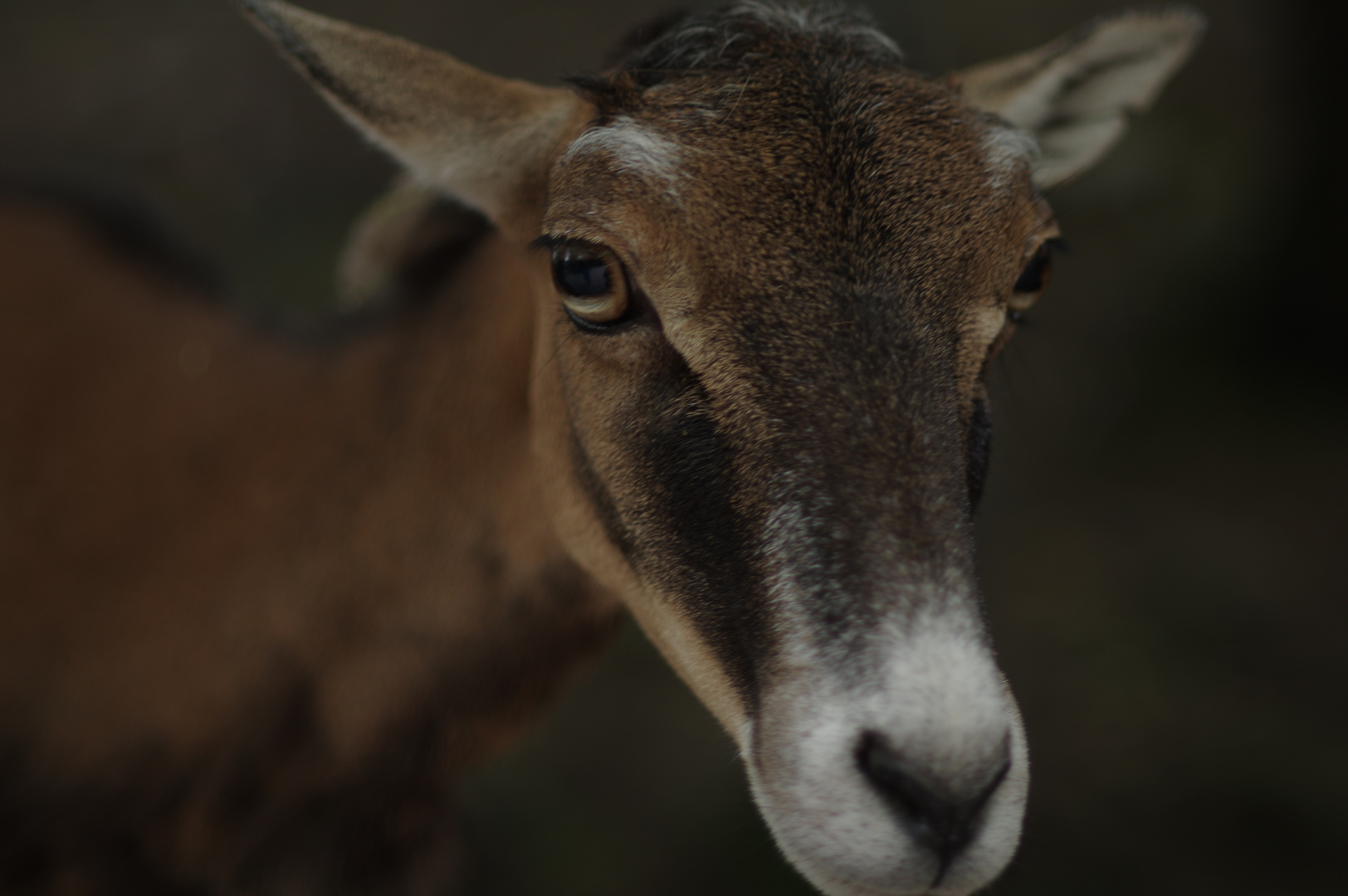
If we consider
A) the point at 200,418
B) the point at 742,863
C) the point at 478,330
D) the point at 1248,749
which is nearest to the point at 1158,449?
the point at 1248,749

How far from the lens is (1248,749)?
690 cm

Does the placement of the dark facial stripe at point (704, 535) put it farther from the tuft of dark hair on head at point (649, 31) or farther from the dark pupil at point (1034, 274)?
the tuft of dark hair on head at point (649, 31)

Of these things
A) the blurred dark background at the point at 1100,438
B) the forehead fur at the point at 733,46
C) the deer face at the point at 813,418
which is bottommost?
the blurred dark background at the point at 1100,438

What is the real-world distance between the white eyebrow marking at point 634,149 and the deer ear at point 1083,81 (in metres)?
1.28

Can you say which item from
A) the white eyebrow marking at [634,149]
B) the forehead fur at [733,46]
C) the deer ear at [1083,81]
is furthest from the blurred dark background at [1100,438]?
the white eyebrow marking at [634,149]

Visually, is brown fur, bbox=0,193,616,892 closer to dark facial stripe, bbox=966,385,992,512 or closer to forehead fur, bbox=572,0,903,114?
forehead fur, bbox=572,0,903,114

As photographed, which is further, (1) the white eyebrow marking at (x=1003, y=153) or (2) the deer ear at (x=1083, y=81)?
(2) the deer ear at (x=1083, y=81)

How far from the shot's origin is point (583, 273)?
8.96 feet

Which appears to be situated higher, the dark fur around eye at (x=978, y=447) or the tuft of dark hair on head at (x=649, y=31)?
the tuft of dark hair on head at (x=649, y=31)

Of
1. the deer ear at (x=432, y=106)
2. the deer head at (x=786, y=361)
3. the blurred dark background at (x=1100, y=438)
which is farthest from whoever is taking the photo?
the blurred dark background at (x=1100, y=438)

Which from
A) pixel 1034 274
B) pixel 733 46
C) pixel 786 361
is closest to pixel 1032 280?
pixel 1034 274

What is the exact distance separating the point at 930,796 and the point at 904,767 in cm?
10

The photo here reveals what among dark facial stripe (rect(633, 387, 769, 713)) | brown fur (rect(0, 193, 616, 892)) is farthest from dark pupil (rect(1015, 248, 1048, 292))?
brown fur (rect(0, 193, 616, 892))

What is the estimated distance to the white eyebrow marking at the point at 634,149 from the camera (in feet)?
8.65
